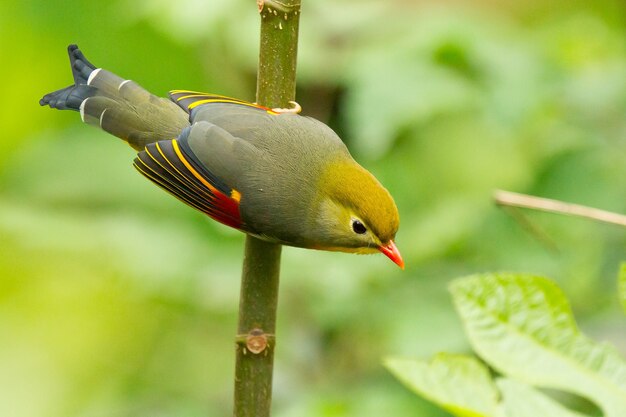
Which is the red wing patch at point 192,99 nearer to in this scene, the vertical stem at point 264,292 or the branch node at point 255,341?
the vertical stem at point 264,292

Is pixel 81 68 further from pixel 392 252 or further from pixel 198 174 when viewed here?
pixel 392 252

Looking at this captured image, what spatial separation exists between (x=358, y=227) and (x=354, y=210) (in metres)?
0.05

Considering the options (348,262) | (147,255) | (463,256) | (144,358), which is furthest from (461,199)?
(144,358)

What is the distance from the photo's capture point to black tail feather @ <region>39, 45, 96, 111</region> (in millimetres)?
2625

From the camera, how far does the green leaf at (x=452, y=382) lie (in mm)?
1475

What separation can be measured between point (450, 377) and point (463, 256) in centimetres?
211

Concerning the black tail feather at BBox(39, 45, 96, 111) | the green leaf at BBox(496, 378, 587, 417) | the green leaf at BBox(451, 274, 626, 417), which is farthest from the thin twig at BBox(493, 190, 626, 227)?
the black tail feather at BBox(39, 45, 96, 111)

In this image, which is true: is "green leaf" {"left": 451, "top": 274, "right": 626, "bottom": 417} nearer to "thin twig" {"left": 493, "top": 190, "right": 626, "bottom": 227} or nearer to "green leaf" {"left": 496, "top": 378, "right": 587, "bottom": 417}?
"green leaf" {"left": 496, "top": 378, "right": 587, "bottom": 417}

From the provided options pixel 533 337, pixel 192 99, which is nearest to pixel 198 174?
pixel 192 99

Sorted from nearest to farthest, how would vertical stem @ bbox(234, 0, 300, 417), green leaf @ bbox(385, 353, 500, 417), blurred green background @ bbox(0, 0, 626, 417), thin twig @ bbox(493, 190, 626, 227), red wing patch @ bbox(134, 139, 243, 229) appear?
green leaf @ bbox(385, 353, 500, 417)
thin twig @ bbox(493, 190, 626, 227)
vertical stem @ bbox(234, 0, 300, 417)
red wing patch @ bbox(134, 139, 243, 229)
blurred green background @ bbox(0, 0, 626, 417)

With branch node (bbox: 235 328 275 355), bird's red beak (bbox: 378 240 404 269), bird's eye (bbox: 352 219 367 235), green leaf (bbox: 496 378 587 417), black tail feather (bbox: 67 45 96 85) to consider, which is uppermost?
black tail feather (bbox: 67 45 96 85)

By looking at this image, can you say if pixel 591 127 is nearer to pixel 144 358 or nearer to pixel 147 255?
pixel 147 255

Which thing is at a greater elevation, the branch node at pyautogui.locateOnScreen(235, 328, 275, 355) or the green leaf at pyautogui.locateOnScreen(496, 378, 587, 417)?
the branch node at pyautogui.locateOnScreen(235, 328, 275, 355)

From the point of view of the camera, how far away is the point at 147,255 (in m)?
3.56
